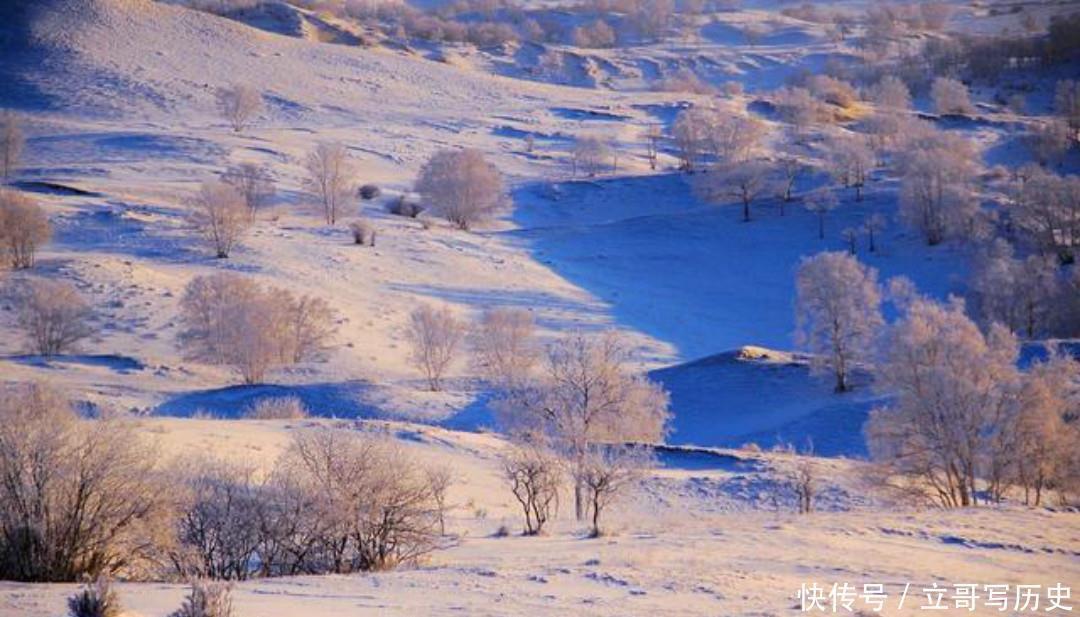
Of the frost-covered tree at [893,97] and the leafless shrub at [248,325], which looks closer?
the leafless shrub at [248,325]

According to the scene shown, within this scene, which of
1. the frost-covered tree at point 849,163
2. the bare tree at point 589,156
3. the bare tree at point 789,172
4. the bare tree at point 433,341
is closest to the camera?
the bare tree at point 433,341

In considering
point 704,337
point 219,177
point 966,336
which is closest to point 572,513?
point 966,336

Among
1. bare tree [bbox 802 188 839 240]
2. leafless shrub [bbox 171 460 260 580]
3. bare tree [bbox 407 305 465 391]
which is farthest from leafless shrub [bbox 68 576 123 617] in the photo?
bare tree [bbox 802 188 839 240]

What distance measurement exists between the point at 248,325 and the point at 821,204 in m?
37.2

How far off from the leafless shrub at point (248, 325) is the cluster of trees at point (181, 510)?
20.4 m

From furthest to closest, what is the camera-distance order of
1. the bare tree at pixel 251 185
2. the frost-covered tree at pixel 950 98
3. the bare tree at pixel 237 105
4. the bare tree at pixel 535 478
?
1. the frost-covered tree at pixel 950 98
2. the bare tree at pixel 237 105
3. the bare tree at pixel 251 185
4. the bare tree at pixel 535 478

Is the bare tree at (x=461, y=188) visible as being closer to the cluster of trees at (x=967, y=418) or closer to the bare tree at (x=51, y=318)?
the bare tree at (x=51, y=318)

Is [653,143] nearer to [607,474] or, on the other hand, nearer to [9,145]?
[9,145]

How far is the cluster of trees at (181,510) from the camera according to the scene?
503 inches

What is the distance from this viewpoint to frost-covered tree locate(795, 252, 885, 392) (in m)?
34.8

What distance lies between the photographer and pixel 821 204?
207 ft

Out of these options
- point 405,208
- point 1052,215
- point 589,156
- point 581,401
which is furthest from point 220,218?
point 1052,215

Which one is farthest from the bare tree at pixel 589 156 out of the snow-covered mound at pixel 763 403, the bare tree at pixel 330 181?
the snow-covered mound at pixel 763 403

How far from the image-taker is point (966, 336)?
75.6 ft
